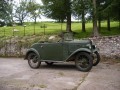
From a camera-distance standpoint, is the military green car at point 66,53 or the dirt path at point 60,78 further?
the military green car at point 66,53

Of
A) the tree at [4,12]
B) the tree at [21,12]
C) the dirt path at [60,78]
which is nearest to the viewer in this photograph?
the dirt path at [60,78]

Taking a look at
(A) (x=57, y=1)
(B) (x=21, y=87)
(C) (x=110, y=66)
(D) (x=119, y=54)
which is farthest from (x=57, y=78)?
(A) (x=57, y=1)

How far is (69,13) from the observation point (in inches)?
1037

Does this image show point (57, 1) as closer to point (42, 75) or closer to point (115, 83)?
point (42, 75)

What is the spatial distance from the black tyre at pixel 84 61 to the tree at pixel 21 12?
181 ft

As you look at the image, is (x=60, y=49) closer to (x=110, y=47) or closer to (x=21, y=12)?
(x=110, y=47)

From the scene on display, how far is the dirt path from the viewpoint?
9.59m

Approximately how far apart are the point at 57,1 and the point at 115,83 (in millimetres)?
16077

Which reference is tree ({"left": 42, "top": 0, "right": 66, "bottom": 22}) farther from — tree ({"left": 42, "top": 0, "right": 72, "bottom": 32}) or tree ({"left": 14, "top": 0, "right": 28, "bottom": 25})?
tree ({"left": 14, "top": 0, "right": 28, "bottom": 25})

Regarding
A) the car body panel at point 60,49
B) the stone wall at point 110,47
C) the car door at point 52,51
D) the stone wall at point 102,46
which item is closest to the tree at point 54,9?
the stone wall at point 102,46

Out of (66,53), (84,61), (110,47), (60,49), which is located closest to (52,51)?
(60,49)

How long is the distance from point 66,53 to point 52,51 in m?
0.78

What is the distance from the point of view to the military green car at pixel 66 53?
42.5 ft

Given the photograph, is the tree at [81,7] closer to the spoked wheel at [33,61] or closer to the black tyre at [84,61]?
the spoked wheel at [33,61]
